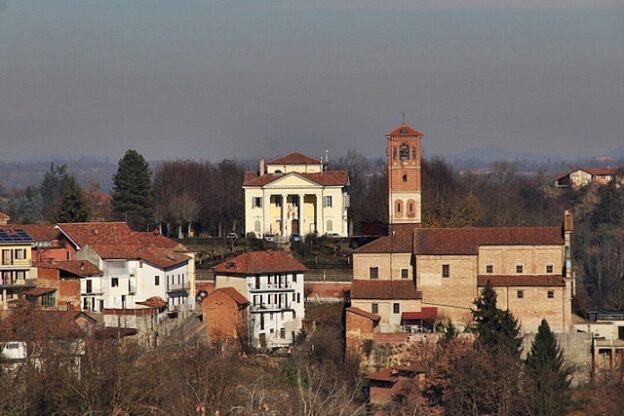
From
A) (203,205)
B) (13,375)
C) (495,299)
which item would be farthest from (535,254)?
(203,205)

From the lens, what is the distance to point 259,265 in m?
46.8

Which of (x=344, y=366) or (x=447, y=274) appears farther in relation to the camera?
(x=447, y=274)

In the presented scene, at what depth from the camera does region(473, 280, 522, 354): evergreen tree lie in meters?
42.2

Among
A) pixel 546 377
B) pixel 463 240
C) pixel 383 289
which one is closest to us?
pixel 546 377

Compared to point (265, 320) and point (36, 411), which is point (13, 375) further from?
point (265, 320)

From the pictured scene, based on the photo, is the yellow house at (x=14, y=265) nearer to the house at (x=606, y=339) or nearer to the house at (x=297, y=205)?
the house at (x=606, y=339)

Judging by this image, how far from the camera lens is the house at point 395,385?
130 ft

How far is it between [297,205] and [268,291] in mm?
17180

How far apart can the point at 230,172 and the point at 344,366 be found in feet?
110

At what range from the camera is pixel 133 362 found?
118 ft

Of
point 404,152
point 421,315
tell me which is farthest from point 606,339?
point 404,152

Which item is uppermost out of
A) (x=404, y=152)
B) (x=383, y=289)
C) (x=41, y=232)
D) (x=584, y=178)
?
(x=584, y=178)

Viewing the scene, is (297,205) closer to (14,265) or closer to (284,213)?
(284,213)

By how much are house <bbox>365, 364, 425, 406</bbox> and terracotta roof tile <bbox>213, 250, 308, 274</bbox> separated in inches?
273
